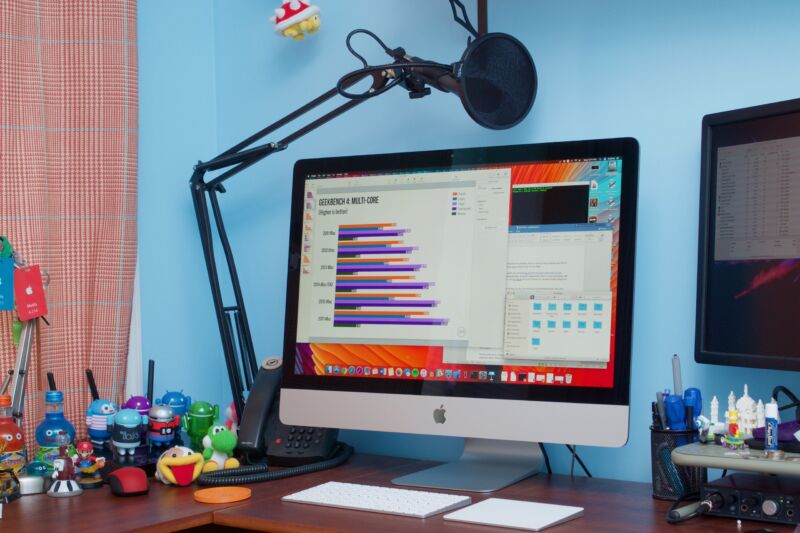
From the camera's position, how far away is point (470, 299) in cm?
132

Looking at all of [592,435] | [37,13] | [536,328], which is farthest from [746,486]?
[37,13]

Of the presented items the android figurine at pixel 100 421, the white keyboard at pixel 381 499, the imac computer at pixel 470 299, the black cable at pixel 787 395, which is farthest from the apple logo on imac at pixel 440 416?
the android figurine at pixel 100 421

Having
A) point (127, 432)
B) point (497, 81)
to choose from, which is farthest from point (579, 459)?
point (127, 432)

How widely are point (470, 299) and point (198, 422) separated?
0.53 meters

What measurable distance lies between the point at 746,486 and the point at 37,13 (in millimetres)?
1356

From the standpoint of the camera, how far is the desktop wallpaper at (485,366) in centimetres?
124

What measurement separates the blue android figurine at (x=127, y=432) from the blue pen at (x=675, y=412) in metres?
0.81

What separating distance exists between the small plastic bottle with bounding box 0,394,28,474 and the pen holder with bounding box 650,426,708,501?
3.03 ft

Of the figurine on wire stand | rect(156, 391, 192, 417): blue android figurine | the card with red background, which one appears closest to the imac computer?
rect(156, 391, 192, 417): blue android figurine

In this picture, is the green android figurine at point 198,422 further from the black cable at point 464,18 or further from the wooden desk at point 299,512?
the black cable at point 464,18

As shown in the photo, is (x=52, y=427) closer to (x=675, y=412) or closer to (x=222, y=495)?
(x=222, y=495)

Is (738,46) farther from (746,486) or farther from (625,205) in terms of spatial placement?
(746,486)

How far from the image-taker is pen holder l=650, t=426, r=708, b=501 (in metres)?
1.19

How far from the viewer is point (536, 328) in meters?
1.27
